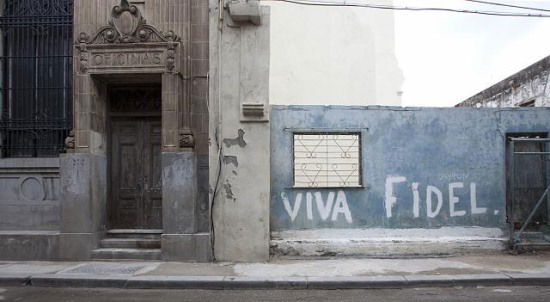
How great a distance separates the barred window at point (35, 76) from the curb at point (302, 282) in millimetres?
3598

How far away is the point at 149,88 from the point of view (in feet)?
33.3

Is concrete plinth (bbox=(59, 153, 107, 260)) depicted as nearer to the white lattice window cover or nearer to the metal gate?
the white lattice window cover

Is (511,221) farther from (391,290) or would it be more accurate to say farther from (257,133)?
(257,133)

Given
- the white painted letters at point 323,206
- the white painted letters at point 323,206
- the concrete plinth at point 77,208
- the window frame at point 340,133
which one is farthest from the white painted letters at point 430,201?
the concrete plinth at point 77,208

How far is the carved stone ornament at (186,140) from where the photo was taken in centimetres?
922

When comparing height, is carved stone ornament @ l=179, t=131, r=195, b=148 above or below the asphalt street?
above

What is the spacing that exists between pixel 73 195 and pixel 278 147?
13.3 feet

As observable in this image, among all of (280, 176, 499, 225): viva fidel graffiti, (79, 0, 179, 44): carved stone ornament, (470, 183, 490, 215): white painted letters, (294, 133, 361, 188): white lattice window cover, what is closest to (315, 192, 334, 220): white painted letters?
(280, 176, 499, 225): viva fidel graffiti

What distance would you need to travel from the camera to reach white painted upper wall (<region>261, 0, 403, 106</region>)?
1950 centimetres

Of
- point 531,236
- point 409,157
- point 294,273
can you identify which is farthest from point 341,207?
point 531,236

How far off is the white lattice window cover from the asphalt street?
8.99ft

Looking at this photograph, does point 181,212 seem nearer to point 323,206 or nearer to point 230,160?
point 230,160

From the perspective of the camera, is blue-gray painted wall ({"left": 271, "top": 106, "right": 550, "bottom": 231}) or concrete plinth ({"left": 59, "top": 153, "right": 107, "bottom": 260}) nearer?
concrete plinth ({"left": 59, "top": 153, "right": 107, "bottom": 260})

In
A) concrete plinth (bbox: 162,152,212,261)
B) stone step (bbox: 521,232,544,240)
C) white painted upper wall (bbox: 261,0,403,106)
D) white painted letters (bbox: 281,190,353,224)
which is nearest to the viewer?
concrete plinth (bbox: 162,152,212,261)
